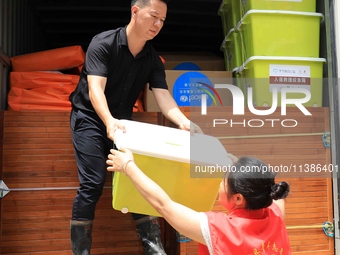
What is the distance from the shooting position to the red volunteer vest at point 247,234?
1.61 metres

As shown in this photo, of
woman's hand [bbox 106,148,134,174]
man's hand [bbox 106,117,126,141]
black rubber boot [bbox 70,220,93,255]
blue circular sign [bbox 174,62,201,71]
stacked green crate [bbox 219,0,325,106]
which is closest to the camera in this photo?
woman's hand [bbox 106,148,134,174]

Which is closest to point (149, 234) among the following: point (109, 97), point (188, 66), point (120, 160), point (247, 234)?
point (109, 97)

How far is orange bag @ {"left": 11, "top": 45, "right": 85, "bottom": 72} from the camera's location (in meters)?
3.49

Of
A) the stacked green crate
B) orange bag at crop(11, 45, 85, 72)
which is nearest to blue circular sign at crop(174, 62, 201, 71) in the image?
the stacked green crate

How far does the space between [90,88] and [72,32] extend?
11.1 feet

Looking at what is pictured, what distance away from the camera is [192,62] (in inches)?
165

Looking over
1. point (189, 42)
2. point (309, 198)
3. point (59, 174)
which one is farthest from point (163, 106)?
point (189, 42)

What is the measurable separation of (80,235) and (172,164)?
2.49 feet

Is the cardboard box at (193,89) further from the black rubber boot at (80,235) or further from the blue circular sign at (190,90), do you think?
the black rubber boot at (80,235)

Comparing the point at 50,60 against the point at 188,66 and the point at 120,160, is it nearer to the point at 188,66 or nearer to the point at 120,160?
the point at 188,66

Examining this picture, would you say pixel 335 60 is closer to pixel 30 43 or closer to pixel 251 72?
pixel 251 72

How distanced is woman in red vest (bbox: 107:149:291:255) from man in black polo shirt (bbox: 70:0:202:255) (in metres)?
0.84

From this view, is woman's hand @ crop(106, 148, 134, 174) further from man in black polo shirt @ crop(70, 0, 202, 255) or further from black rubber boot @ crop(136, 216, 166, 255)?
black rubber boot @ crop(136, 216, 166, 255)

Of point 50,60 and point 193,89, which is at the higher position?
point 50,60
